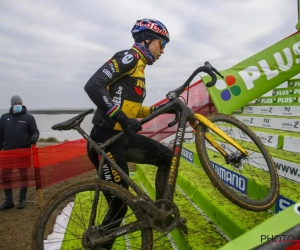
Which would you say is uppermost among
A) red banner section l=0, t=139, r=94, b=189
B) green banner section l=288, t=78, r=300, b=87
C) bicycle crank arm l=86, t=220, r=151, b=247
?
green banner section l=288, t=78, r=300, b=87

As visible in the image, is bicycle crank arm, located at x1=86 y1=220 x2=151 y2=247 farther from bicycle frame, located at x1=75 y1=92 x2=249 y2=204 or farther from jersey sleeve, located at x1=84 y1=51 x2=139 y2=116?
jersey sleeve, located at x1=84 y1=51 x2=139 y2=116

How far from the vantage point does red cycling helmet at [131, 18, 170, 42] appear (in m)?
2.72

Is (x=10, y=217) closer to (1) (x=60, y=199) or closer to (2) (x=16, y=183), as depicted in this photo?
(2) (x=16, y=183)

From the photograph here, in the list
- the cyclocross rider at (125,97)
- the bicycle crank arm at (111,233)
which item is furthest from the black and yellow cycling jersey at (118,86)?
the bicycle crank arm at (111,233)

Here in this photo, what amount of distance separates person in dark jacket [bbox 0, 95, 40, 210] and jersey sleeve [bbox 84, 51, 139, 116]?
4598 millimetres

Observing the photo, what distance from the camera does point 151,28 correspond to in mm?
2715

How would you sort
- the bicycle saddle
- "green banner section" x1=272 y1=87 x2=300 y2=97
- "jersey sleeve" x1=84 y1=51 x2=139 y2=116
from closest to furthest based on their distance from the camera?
"jersey sleeve" x1=84 y1=51 x2=139 y2=116
the bicycle saddle
"green banner section" x1=272 y1=87 x2=300 y2=97

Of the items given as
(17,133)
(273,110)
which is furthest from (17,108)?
(273,110)

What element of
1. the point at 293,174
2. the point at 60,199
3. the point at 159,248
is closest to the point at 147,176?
the point at 159,248

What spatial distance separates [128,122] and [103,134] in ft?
1.26

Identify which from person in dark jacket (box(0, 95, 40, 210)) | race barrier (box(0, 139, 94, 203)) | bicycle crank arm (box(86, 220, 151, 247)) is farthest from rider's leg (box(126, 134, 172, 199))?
person in dark jacket (box(0, 95, 40, 210))

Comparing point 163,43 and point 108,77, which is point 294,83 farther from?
point 108,77

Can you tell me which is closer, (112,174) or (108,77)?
(108,77)

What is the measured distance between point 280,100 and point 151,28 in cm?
653
